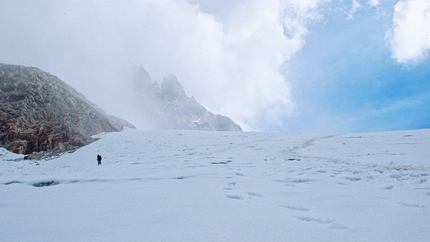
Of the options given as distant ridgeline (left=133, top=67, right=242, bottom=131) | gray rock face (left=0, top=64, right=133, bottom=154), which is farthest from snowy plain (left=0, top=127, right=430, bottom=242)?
distant ridgeline (left=133, top=67, right=242, bottom=131)

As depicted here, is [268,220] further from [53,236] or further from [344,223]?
[53,236]

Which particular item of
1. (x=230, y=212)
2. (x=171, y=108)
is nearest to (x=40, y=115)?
(x=230, y=212)

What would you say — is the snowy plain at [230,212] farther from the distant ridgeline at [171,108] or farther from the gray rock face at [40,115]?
the distant ridgeline at [171,108]

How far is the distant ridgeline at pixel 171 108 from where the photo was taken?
13812cm

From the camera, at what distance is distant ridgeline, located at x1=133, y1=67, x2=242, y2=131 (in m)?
138

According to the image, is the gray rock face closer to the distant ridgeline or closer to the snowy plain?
the snowy plain

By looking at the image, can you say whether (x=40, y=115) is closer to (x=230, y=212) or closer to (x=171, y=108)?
(x=230, y=212)

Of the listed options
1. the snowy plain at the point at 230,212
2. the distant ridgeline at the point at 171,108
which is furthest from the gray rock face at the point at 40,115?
the distant ridgeline at the point at 171,108

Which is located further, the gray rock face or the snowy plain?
the gray rock face

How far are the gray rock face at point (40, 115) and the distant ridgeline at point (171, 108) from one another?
102 metres

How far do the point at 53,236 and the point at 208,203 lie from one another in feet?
7.29

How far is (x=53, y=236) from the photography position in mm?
2562

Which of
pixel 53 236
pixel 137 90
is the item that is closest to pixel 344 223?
pixel 53 236

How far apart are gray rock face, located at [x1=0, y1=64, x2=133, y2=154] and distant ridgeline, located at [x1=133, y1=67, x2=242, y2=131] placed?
102 m
